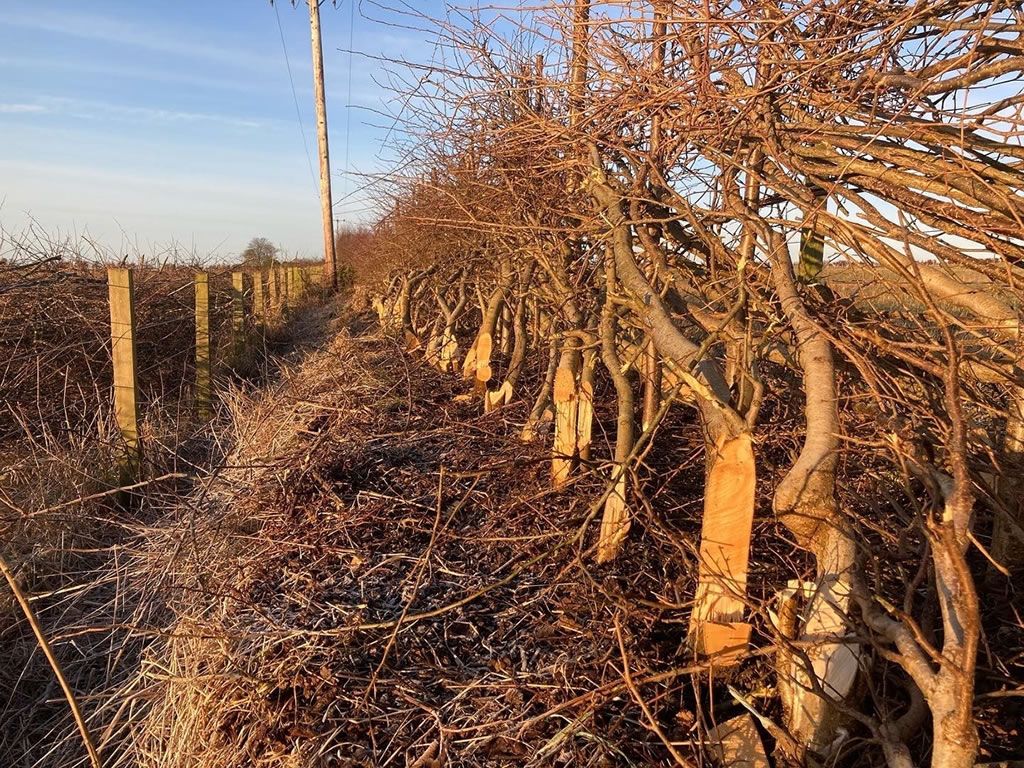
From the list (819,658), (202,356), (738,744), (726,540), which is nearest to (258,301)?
(202,356)

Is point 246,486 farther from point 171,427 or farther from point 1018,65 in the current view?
point 1018,65

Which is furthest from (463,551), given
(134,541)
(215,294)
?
(215,294)

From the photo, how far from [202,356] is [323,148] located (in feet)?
52.6

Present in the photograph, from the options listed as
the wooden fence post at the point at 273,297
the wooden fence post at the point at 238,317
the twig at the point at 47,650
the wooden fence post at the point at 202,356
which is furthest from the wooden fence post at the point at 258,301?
the twig at the point at 47,650

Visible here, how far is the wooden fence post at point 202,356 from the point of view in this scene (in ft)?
24.7

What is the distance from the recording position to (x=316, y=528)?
374cm

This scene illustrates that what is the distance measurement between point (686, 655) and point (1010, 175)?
1.87 m

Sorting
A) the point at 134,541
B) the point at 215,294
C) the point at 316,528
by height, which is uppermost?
the point at 215,294

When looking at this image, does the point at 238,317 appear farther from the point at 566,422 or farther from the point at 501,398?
the point at 566,422

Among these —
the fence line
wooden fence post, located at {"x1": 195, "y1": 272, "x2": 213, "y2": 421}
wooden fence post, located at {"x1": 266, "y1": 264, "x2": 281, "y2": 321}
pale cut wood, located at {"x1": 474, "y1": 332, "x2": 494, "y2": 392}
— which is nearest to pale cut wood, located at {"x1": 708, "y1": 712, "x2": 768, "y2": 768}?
pale cut wood, located at {"x1": 474, "y1": 332, "x2": 494, "y2": 392}

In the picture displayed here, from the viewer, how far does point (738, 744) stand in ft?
7.03

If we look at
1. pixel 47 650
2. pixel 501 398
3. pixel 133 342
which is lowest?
pixel 47 650

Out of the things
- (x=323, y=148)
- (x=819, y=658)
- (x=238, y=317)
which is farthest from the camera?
(x=323, y=148)

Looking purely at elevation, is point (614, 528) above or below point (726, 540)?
below
